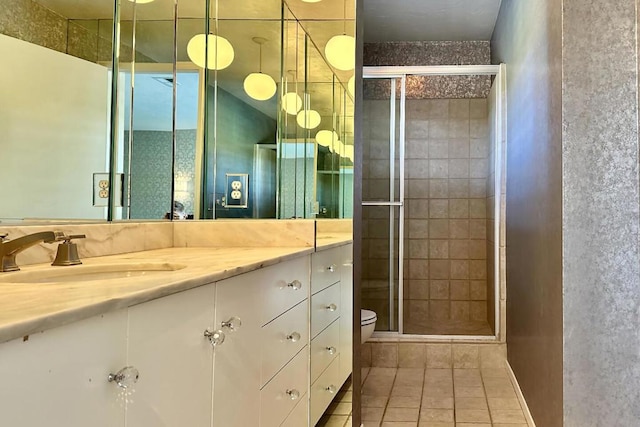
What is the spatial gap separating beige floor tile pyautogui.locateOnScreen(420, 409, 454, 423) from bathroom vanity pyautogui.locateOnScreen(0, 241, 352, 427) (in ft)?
3.24

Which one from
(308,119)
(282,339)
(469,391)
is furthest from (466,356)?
(282,339)

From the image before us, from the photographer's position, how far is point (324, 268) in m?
2.10

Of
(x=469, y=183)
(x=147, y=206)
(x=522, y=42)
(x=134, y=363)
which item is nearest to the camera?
(x=134, y=363)

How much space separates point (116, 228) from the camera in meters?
1.68

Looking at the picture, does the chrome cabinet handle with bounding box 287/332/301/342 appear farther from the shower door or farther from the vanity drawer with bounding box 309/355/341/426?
the shower door

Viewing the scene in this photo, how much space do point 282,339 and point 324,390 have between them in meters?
0.67

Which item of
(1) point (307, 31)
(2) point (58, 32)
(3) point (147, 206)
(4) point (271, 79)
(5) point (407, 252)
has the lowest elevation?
(5) point (407, 252)

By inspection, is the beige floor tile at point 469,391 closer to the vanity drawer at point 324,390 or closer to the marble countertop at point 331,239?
the vanity drawer at point 324,390

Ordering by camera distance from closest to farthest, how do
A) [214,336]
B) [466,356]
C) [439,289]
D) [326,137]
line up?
1. [214,336]
2. [326,137]
3. [466,356]
4. [439,289]

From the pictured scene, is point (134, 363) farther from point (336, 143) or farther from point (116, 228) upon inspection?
point (336, 143)

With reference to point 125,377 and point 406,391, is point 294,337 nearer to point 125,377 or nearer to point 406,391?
point 125,377

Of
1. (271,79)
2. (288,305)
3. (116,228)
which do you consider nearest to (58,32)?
A: (116,228)

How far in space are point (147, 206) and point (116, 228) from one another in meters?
0.38

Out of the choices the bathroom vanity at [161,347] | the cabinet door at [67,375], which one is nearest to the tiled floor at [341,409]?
the bathroom vanity at [161,347]
